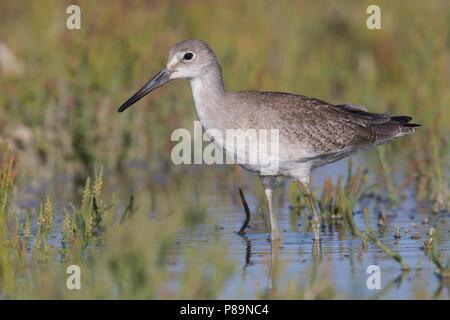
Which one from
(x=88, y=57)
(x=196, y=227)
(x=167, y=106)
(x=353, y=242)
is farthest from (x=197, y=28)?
(x=353, y=242)

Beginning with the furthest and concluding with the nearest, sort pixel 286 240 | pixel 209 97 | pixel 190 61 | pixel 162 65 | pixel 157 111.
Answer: pixel 157 111
pixel 162 65
pixel 286 240
pixel 190 61
pixel 209 97

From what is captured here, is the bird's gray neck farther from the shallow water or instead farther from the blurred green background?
the blurred green background

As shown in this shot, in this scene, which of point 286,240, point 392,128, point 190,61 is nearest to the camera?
point 190,61

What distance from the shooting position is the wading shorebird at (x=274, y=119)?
8.16 m

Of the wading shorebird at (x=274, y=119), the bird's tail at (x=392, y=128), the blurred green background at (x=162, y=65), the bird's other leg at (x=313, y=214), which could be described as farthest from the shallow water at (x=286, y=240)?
the bird's tail at (x=392, y=128)

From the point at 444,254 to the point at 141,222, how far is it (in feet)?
10.3

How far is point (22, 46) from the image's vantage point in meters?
12.5

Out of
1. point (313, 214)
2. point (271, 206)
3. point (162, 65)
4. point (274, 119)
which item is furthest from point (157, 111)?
point (274, 119)

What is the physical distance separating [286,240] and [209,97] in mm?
1622

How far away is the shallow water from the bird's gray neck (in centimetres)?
124

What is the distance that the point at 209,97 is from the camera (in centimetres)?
823

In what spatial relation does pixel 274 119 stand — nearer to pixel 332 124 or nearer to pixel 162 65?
pixel 332 124

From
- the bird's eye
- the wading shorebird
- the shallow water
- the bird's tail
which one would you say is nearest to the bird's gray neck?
the wading shorebird

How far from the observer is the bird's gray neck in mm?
8148
